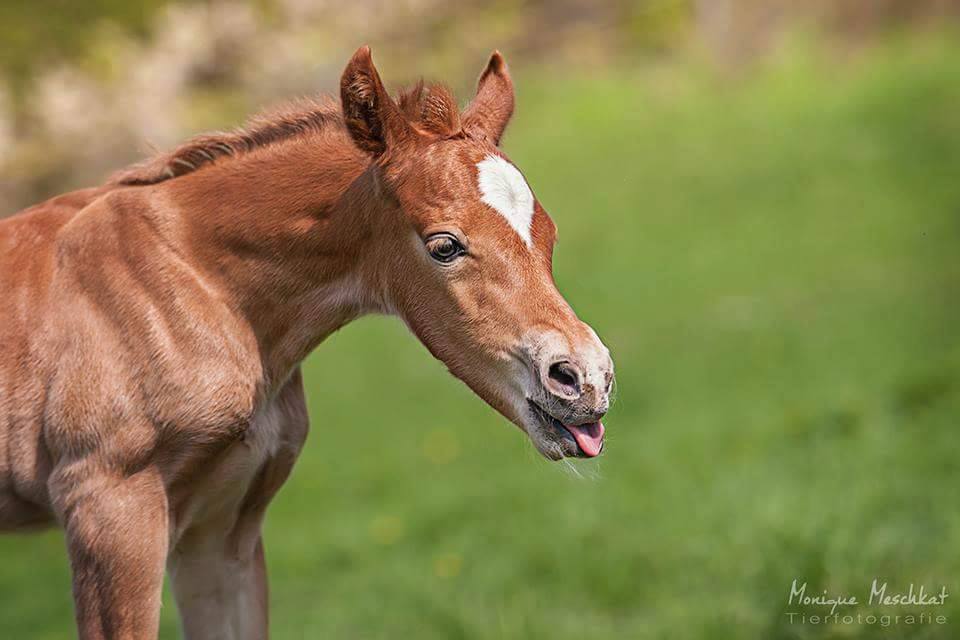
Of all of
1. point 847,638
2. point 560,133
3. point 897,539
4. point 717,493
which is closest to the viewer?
point 847,638

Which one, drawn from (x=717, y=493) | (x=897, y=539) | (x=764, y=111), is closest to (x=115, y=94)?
(x=764, y=111)

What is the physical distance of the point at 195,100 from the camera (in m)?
14.7

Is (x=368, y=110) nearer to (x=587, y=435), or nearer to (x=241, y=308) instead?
(x=241, y=308)

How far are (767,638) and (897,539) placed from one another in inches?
38.4

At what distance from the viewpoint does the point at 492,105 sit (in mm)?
3699

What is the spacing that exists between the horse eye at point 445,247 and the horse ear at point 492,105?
35 cm

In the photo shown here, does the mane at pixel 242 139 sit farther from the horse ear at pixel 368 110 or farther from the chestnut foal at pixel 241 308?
the horse ear at pixel 368 110

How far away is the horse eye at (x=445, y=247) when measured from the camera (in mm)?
3295

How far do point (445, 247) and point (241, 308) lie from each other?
0.64m

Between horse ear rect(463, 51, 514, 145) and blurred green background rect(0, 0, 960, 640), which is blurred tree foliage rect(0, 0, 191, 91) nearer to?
blurred green background rect(0, 0, 960, 640)

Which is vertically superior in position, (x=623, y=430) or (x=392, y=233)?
(x=392, y=233)

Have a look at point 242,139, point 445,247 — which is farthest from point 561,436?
point 242,139

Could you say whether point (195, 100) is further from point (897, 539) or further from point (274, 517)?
point (897, 539)

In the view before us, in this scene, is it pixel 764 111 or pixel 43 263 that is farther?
pixel 764 111
